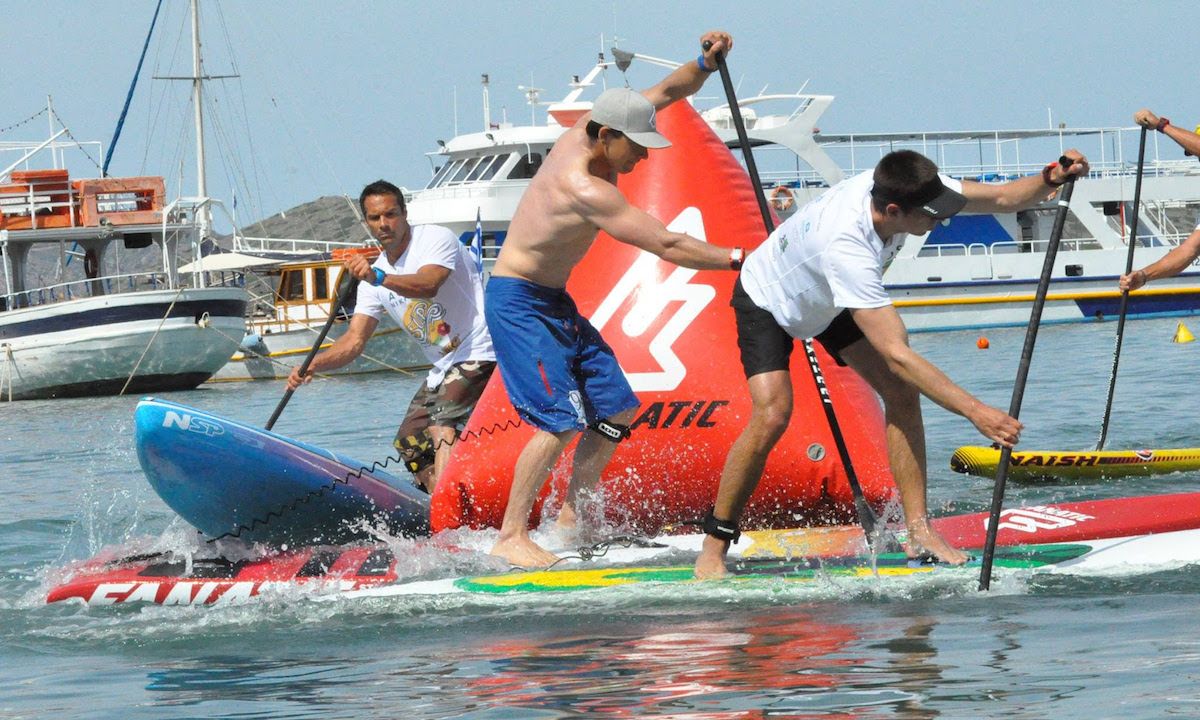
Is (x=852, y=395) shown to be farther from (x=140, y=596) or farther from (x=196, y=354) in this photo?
(x=196, y=354)

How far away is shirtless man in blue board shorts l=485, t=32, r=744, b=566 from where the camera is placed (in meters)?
5.53

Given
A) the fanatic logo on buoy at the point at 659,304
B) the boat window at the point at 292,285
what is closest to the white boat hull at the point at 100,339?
the boat window at the point at 292,285

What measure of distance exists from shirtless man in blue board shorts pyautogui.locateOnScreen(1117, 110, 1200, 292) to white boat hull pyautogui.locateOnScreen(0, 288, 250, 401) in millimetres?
18749

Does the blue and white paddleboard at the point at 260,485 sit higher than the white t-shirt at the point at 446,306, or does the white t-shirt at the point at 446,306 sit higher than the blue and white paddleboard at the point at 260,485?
the white t-shirt at the point at 446,306

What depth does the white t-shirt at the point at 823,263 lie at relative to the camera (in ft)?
16.7

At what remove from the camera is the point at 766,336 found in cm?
554

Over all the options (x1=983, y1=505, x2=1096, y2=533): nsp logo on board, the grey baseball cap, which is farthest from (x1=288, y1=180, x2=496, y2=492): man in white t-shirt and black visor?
(x1=983, y1=505, x2=1096, y2=533): nsp logo on board

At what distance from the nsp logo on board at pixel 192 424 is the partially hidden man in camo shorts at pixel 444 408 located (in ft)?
3.71

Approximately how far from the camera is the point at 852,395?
6.90m

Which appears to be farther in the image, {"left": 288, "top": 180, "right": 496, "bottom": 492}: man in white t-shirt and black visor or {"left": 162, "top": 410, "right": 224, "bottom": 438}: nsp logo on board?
{"left": 288, "top": 180, "right": 496, "bottom": 492}: man in white t-shirt and black visor

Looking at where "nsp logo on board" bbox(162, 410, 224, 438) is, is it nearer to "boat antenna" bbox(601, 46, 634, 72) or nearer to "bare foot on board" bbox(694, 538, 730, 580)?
"bare foot on board" bbox(694, 538, 730, 580)

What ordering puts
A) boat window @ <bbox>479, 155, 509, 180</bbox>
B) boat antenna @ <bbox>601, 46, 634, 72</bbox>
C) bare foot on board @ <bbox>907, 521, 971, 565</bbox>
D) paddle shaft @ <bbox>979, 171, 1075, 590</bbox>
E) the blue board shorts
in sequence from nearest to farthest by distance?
paddle shaft @ <bbox>979, 171, 1075, 590</bbox>, bare foot on board @ <bbox>907, 521, 971, 565</bbox>, the blue board shorts, boat antenna @ <bbox>601, 46, 634, 72</bbox>, boat window @ <bbox>479, 155, 509, 180</bbox>

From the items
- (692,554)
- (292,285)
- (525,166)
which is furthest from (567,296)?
(292,285)

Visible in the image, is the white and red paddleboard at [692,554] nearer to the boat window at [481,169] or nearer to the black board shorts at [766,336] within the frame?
the black board shorts at [766,336]
